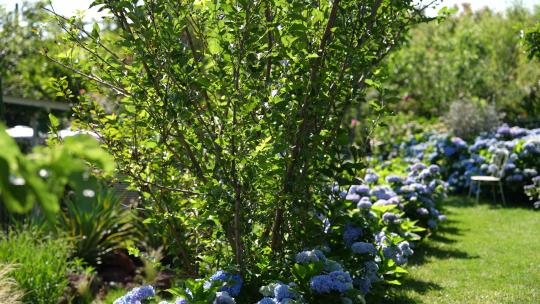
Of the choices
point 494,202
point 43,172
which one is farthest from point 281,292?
point 494,202

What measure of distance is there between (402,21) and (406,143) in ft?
36.6

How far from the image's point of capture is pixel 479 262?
7.06 meters

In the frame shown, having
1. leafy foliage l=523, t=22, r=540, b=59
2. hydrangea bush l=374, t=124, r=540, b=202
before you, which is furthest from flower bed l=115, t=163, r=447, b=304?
hydrangea bush l=374, t=124, r=540, b=202

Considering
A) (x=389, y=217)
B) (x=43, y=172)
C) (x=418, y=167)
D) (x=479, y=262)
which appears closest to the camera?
(x=43, y=172)

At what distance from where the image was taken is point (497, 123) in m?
14.6

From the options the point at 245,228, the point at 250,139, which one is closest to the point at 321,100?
the point at 250,139

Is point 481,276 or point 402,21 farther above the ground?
point 402,21

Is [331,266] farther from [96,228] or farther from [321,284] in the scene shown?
[96,228]

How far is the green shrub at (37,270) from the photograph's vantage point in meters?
5.00

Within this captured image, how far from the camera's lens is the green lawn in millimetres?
5551

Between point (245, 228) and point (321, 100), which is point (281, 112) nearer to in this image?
point (321, 100)

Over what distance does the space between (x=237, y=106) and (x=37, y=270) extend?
2635 millimetres

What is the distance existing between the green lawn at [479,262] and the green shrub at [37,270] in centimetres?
259

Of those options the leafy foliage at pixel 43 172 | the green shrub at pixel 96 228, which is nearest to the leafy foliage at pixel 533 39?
the green shrub at pixel 96 228
